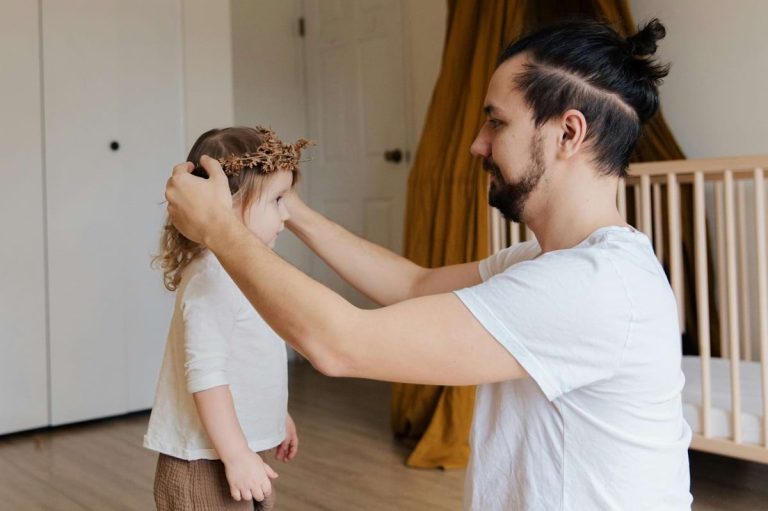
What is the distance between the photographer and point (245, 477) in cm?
135

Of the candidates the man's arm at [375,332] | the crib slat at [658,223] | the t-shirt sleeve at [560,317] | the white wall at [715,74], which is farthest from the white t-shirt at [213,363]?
the white wall at [715,74]

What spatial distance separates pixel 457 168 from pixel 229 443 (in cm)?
171

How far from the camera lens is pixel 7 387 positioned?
310cm

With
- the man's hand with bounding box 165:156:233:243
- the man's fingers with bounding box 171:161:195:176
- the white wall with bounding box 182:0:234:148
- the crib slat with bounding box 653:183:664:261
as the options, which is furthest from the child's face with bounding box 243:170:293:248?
the white wall with bounding box 182:0:234:148

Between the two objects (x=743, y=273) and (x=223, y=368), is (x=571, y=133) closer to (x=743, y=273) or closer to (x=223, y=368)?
(x=223, y=368)

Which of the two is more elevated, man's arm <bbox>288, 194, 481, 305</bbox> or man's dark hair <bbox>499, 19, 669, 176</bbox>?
man's dark hair <bbox>499, 19, 669, 176</bbox>

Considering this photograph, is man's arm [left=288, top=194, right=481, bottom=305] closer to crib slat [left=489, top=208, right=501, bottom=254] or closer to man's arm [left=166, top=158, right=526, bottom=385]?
man's arm [left=166, top=158, right=526, bottom=385]

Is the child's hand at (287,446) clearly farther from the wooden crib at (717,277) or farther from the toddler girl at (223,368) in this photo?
the wooden crib at (717,277)

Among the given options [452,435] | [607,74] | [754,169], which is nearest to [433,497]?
[452,435]

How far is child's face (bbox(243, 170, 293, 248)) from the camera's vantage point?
56.2 inches

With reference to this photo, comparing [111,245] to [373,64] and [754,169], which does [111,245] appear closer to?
[373,64]

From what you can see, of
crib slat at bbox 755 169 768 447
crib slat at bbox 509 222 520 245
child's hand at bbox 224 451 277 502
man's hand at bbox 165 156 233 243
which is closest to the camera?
man's hand at bbox 165 156 233 243

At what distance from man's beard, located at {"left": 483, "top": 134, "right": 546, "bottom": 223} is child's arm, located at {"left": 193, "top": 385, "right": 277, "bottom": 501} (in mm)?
569

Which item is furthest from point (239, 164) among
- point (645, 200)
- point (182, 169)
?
point (645, 200)
